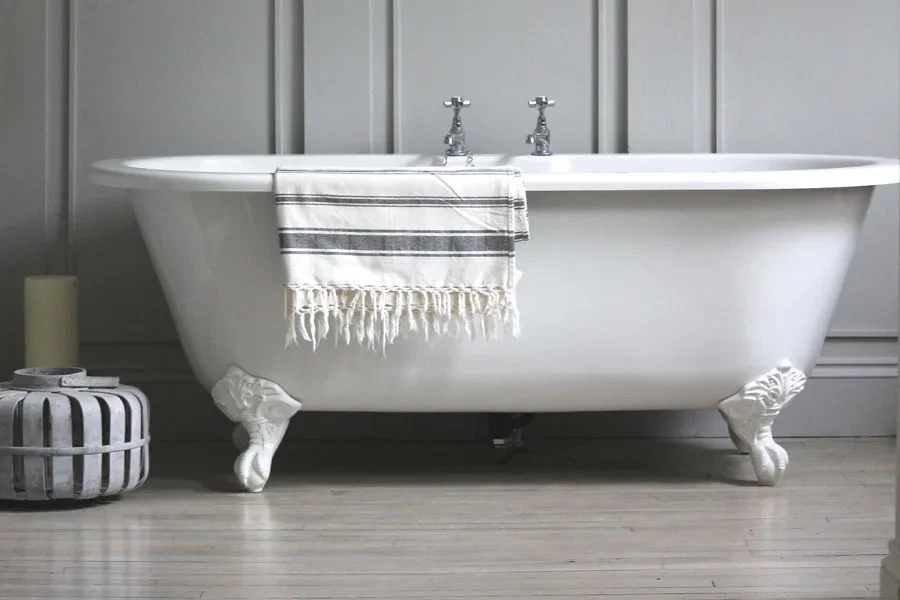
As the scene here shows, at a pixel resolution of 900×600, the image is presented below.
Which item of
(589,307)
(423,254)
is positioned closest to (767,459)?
(589,307)

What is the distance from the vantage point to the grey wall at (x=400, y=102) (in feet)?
9.68

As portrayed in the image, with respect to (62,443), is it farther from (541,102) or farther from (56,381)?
(541,102)

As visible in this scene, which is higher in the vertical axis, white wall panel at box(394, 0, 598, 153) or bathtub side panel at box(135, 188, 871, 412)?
white wall panel at box(394, 0, 598, 153)

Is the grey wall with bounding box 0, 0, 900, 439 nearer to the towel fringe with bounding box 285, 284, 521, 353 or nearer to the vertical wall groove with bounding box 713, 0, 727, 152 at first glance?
the vertical wall groove with bounding box 713, 0, 727, 152

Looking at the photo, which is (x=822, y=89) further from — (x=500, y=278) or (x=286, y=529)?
(x=286, y=529)

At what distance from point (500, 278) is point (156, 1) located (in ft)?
4.30

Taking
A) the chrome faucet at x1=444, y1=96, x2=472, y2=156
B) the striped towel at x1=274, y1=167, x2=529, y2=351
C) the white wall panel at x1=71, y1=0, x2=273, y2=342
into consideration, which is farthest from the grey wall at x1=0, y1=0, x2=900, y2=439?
the striped towel at x1=274, y1=167, x2=529, y2=351

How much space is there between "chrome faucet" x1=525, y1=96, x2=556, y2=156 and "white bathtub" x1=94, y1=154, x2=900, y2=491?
528 mm

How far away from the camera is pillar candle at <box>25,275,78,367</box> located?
9.00ft

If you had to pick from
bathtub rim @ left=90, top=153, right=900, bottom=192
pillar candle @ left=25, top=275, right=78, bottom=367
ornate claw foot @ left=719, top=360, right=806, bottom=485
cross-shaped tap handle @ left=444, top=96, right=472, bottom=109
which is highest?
cross-shaped tap handle @ left=444, top=96, right=472, bottom=109

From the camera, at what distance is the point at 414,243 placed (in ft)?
7.13

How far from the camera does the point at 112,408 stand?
2258 mm

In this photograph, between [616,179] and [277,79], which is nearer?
[616,179]

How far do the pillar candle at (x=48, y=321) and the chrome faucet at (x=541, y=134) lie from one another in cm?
112
